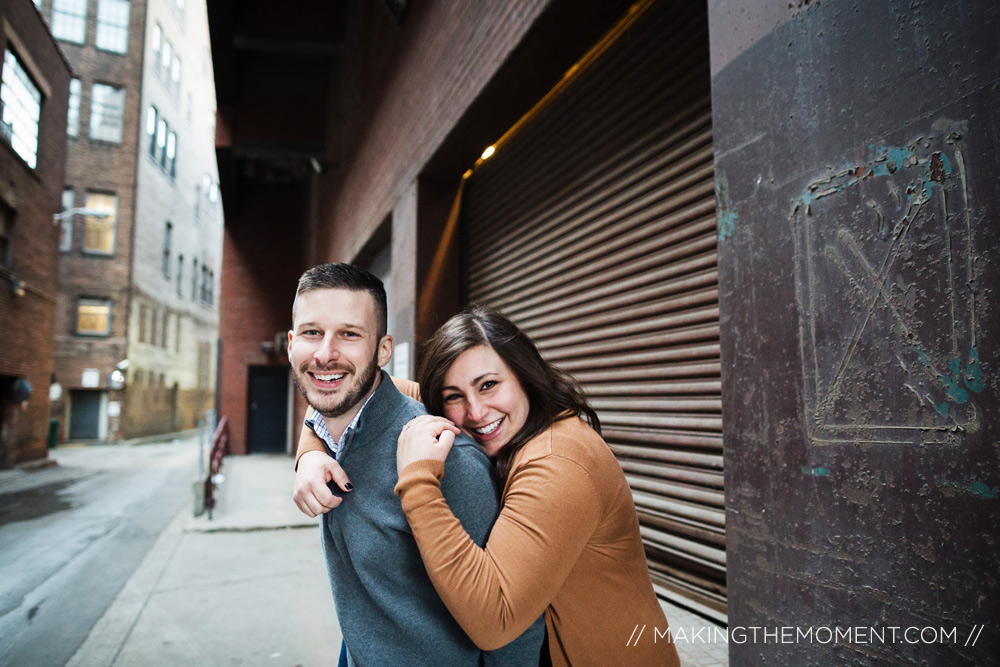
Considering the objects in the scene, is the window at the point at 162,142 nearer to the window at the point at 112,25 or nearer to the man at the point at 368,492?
the window at the point at 112,25

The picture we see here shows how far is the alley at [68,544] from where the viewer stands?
4.67 metres

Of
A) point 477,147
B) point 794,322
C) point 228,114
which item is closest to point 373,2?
point 477,147

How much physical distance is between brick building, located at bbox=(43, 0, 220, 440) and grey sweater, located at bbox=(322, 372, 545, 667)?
28.9 metres

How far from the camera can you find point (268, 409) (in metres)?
20.7

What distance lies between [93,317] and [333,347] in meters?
31.0

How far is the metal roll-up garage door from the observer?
3.53m

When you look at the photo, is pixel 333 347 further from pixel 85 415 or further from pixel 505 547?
pixel 85 415

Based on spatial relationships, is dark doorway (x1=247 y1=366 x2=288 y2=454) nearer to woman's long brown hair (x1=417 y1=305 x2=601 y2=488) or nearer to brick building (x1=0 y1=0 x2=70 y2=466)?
brick building (x1=0 y1=0 x2=70 y2=466)

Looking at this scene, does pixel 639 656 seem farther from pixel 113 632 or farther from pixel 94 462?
pixel 94 462

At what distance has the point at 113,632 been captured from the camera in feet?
14.5

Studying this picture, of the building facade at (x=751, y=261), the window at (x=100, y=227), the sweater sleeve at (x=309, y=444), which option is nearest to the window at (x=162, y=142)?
the window at (x=100, y=227)

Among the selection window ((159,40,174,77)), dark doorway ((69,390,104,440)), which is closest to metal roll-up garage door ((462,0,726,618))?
dark doorway ((69,390,104,440))

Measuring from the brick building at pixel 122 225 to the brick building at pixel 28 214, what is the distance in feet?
25.0

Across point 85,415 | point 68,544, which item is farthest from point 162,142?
point 68,544
